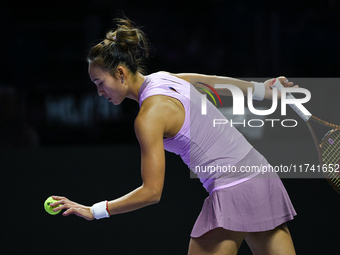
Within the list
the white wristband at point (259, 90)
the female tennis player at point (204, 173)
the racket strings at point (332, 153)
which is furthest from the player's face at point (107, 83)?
the racket strings at point (332, 153)

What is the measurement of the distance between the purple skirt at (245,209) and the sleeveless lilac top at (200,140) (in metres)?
0.05

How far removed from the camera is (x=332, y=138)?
1742 millimetres

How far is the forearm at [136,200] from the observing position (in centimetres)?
128

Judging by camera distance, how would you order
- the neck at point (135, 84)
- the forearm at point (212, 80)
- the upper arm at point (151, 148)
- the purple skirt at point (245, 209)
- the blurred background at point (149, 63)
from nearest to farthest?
the upper arm at point (151, 148) < the purple skirt at point (245, 209) < the neck at point (135, 84) < the forearm at point (212, 80) < the blurred background at point (149, 63)

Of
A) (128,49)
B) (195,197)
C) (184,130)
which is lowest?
(195,197)

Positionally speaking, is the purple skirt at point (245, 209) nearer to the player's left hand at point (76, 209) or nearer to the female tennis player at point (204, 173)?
the female tennis player at point (204, 173)

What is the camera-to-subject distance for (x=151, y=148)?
1.25 metres

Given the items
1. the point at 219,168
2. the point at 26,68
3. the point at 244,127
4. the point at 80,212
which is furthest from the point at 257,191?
the point at 26,68

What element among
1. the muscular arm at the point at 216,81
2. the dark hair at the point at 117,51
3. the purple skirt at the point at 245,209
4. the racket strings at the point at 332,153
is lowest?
the purple skirt at the point at 245,209

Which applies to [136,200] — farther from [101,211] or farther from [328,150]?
[328,150]

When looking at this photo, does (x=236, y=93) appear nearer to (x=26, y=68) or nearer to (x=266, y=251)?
(x=266, y=251)

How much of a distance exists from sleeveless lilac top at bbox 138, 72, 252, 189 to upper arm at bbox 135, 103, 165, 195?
118 millimetres

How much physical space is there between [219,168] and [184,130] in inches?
7.0

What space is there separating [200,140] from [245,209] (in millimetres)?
277
